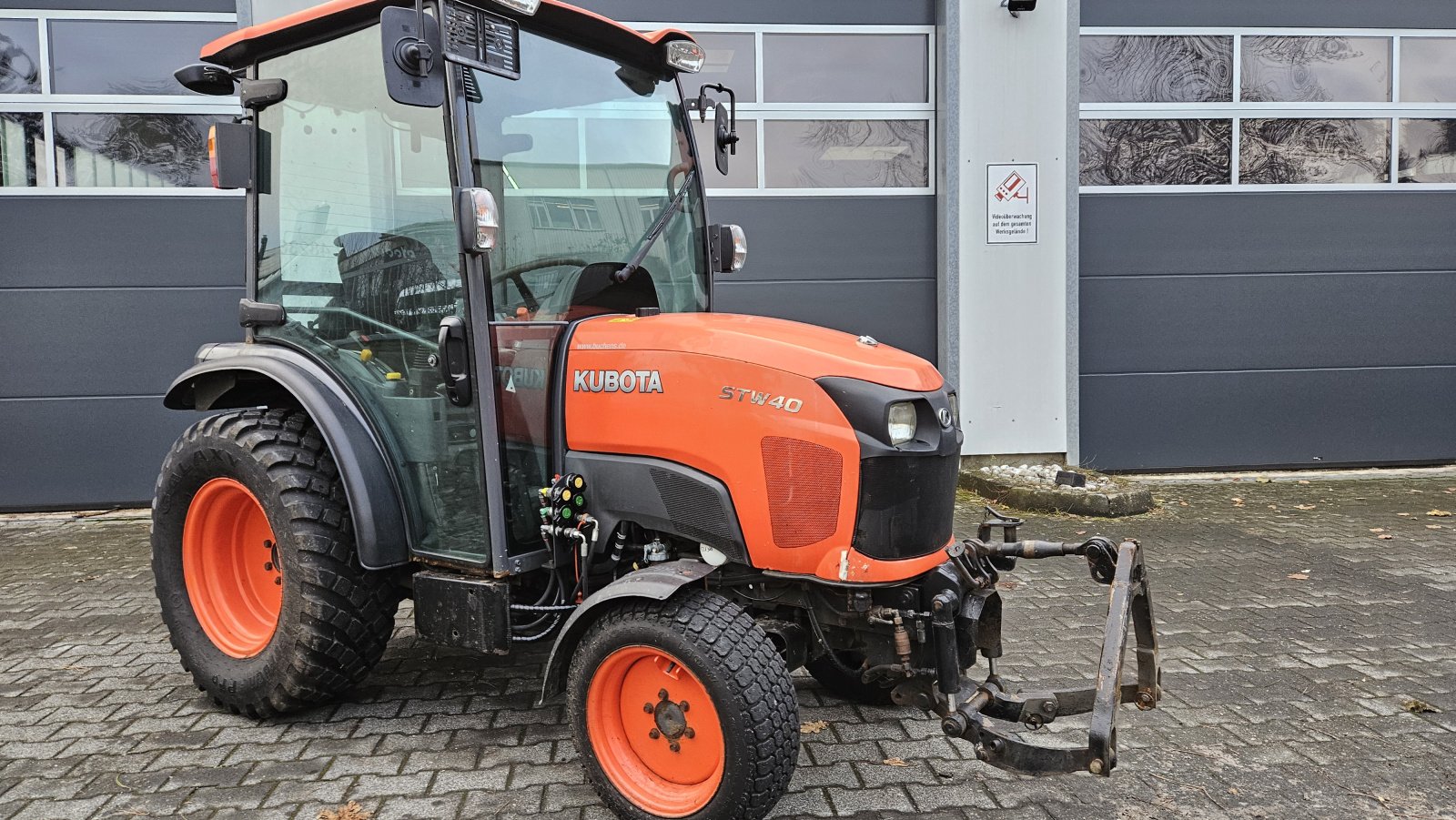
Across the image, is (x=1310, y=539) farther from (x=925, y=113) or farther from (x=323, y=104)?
(x=323, y=104)

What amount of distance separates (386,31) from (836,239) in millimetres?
5298

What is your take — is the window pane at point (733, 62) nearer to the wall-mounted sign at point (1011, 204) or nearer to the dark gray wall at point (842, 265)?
the dark gray wall at point (842, 265)

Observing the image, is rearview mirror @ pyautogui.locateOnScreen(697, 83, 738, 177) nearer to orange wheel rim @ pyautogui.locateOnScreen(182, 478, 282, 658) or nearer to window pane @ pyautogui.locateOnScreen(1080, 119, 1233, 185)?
orange wheel rim @ pyautogui.locateOnScreen(182, 478, 282, 658)

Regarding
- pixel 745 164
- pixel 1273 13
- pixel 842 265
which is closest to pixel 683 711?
pixel 842 265

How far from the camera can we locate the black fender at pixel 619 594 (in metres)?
2.62

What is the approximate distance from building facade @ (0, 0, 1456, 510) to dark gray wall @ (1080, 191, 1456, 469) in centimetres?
2

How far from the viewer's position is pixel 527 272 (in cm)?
308

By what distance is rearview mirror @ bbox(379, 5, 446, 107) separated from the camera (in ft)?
8.63

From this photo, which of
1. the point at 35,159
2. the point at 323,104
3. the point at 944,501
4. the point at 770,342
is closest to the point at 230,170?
the point at 323,104

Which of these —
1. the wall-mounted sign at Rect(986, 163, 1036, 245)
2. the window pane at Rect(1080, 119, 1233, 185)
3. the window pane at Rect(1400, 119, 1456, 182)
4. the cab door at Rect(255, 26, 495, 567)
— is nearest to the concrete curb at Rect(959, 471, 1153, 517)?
the wall-mounted sign at Rect(986, 163, 1036, 245)

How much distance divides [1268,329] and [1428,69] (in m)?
2.51

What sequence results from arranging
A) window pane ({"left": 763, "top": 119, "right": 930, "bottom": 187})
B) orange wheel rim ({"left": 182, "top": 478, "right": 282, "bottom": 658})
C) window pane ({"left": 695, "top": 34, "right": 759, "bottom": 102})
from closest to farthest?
orange wheel rim ({"left": 182, "top": 478, "right": 282, "bottom": 658}) < window pane ({"left": 695, "top": 34, "right": 759, "bottom": 102}) < window pane ({"left": 763, "top": 119, "right": 930, "bottom": 187})

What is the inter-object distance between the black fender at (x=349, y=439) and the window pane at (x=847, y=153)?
4.76 meters

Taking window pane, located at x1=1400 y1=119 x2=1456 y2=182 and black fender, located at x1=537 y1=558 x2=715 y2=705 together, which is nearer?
black fender, located at x1=537 y1=558 x2=715 y2=705
